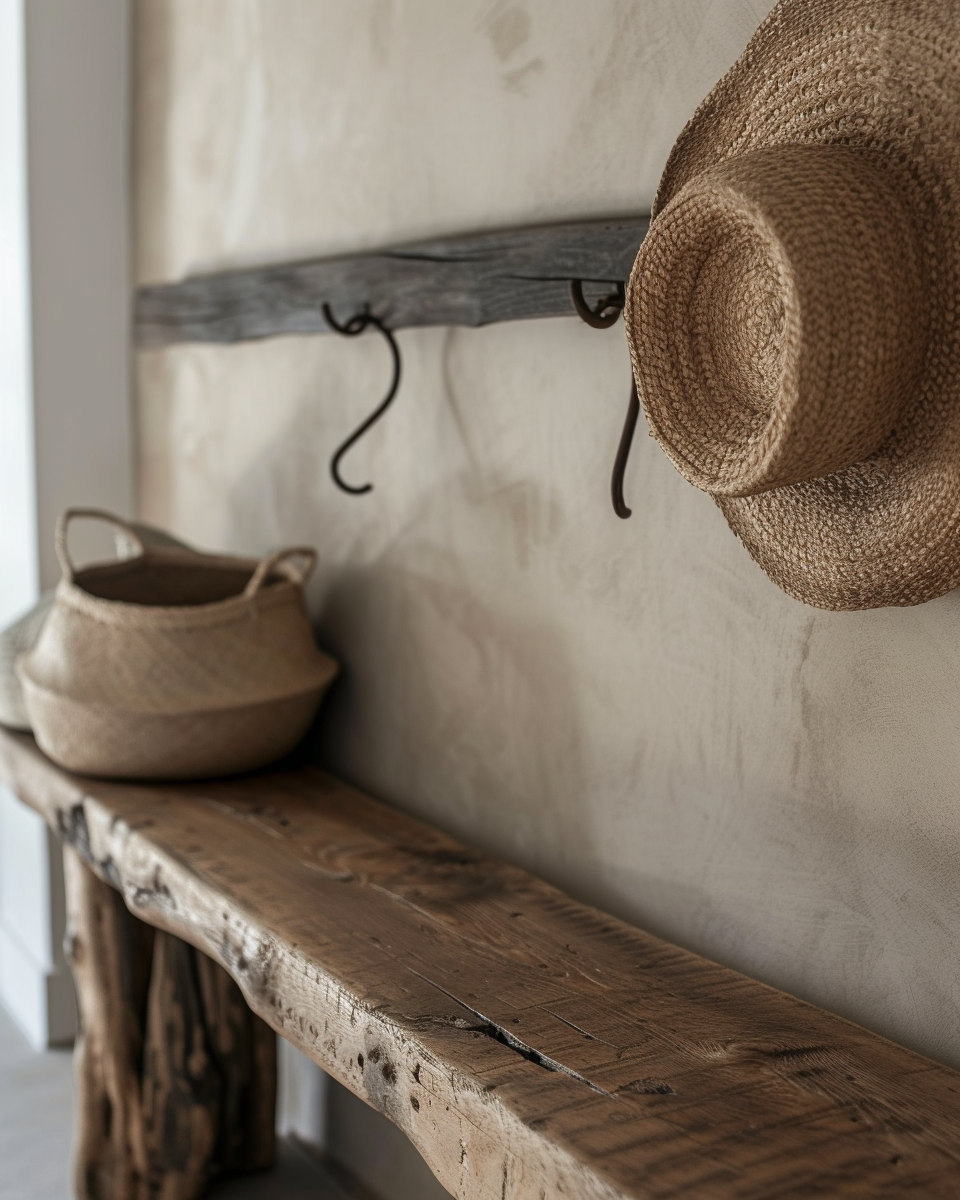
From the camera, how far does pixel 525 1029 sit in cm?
90

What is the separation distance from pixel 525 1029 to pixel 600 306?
61cm

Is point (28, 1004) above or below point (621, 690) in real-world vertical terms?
below

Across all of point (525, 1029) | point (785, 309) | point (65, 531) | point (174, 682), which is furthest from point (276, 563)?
point (785, 309)

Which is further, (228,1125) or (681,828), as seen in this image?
(228,1125)

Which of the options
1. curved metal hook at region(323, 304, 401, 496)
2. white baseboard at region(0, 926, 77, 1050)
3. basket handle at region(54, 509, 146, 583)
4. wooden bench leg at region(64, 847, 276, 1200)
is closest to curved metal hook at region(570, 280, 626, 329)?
curved metal hook at region(323, 304, 401, 496)

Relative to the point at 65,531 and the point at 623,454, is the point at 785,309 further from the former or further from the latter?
the point at 65,531

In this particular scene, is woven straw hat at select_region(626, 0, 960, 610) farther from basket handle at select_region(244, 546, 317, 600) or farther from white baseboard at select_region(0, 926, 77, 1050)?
white baseboard at select_region(0, 926, 77, 1050)

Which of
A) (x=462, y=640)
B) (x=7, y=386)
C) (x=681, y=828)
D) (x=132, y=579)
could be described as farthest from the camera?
(x=7, y=386)

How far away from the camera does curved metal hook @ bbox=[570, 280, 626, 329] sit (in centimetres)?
110

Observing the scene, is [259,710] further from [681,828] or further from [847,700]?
[847,700]

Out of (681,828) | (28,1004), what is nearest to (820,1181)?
(681,828)

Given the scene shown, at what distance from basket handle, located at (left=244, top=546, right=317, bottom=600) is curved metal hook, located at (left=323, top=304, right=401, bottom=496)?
0.34 feet

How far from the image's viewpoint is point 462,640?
142cm

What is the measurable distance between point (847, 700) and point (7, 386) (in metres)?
1.68
